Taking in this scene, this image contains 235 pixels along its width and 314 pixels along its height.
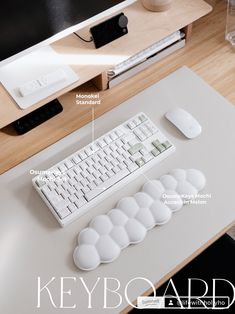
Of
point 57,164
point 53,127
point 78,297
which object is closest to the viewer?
point 78,297

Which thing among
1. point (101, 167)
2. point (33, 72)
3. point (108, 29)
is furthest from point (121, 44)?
point (101, 167)

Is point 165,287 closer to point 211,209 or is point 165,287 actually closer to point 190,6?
point 211,209

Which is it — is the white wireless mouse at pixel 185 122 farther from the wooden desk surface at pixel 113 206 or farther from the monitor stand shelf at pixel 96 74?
the monitor stand shelf at pixel 96 74

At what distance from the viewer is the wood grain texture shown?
124 cm

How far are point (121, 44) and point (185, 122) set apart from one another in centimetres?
Result: 28

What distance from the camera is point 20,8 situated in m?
1.10

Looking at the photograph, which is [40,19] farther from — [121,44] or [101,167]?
[101,167]

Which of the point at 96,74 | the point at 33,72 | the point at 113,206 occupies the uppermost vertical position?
the point at 33,72

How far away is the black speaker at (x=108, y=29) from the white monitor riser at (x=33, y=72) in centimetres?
11

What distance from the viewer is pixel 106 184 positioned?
1.15m

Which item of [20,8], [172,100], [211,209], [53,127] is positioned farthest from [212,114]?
[20,8]

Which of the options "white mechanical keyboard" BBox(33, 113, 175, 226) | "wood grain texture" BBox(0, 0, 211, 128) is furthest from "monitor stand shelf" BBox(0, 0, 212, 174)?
"white mechanical keyboard" BBox(33, 113, 175, 226)

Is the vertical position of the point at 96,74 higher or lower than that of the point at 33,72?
lower

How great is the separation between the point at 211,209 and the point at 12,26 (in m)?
A: 0.62
